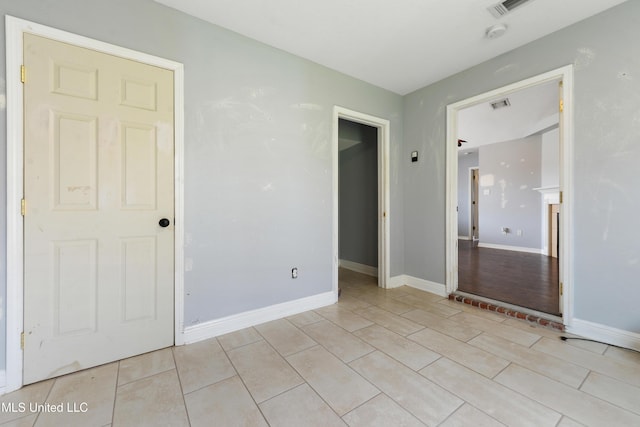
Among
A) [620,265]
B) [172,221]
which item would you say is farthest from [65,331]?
[620,265]

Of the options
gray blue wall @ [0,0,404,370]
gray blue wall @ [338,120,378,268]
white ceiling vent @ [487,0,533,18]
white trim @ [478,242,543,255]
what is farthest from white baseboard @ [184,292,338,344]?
white trim @ [478,242,543,255]

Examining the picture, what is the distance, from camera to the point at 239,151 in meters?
2.32

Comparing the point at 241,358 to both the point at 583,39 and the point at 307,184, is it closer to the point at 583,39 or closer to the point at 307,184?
the point at 307,184

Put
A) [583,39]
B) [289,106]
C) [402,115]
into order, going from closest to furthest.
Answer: [583,39] → [289,106] → [402,115]

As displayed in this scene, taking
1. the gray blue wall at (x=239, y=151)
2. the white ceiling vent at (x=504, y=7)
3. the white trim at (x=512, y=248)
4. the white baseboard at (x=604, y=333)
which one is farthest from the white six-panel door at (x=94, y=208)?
the white trim at (x=512, y=248)

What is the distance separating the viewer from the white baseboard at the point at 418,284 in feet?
10.6

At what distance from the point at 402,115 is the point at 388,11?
170 cm

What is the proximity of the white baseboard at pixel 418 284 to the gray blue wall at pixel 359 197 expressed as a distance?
0.57 meters

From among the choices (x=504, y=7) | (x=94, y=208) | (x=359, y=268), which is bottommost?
(x=359, y=268)

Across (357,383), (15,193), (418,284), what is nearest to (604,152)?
(418,284)

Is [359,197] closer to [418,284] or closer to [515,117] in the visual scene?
[418,284]

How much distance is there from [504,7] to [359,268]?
358 centimetres

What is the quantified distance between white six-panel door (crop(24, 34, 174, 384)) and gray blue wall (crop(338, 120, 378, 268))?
288cm

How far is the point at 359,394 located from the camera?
1.49 m
